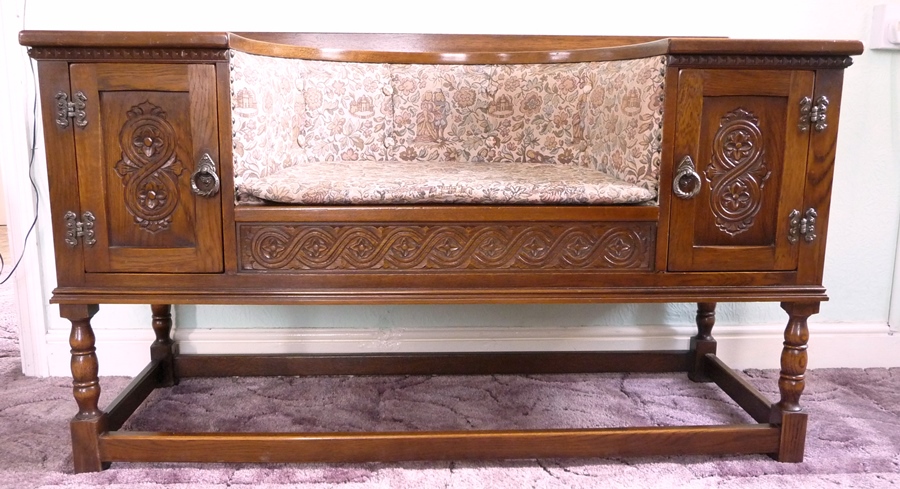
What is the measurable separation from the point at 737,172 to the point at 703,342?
688mm

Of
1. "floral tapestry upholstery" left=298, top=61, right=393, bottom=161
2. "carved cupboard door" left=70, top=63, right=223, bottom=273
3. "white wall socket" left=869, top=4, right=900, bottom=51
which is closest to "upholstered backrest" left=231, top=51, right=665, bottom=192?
"floral tapestry upholstery" left=298, top=61, right=393, bottom=161

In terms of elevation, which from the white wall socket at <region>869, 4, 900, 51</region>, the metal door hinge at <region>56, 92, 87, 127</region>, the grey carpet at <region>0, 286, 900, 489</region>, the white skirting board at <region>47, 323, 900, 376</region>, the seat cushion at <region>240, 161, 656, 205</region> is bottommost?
the grey carpet at <region>0, 286, 900, 489</region>

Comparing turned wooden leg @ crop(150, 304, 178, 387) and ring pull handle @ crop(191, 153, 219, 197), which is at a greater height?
ring pull handle @ crop(191, 153, 219, 197)

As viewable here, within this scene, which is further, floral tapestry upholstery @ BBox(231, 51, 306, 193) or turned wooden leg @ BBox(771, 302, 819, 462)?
turned wooden leg @ BBox(771, 302, 819, 462)

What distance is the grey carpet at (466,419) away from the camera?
1.28m

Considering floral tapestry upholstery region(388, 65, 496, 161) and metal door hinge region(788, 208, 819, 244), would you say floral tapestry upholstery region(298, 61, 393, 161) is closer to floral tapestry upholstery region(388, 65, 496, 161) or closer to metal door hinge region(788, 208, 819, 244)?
floral tapestry upholstery region(388, 65, 496, 161)

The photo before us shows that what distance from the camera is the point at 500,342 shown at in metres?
1.88

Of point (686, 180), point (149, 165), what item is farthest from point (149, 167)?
point (686, 180)

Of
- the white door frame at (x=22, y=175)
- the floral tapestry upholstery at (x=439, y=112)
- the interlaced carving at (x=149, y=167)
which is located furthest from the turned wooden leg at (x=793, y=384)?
the white door frame at (x=22, y=175)

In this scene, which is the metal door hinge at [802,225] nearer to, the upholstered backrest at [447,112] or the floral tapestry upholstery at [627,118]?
the floral tapestry upholstery at [627,118]

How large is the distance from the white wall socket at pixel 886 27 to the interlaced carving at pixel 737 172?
34.1 inches

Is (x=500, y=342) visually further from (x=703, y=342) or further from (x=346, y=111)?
(x=346, y=111)

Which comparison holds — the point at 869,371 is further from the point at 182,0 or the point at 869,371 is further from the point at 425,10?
the point at 182,0

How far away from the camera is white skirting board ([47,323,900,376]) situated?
1.82 meters
